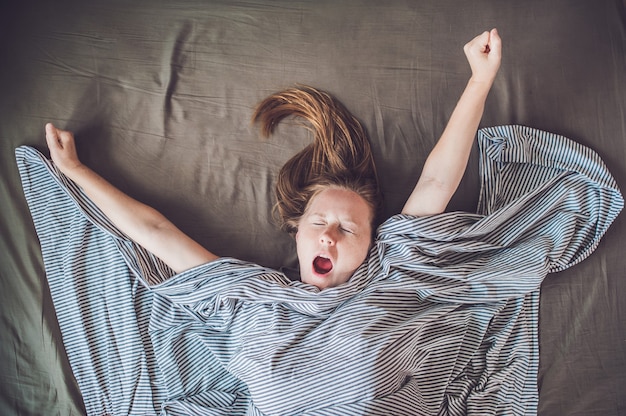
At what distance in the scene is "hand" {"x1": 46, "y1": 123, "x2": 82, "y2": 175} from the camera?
1228mm

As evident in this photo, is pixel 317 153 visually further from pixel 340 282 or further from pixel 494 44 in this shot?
pixel 494 44

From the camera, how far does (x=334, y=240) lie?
43.3 inches

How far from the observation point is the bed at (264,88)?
129cm

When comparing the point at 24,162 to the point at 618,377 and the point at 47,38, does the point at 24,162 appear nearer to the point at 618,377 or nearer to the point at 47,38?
the point at 47,38

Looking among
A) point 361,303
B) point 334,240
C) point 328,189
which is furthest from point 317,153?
point 361,303

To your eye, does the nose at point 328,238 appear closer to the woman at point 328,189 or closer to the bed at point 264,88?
the woman at point 328,189

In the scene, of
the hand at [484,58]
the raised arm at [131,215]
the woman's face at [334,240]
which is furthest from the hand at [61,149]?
the hand at [484,58]

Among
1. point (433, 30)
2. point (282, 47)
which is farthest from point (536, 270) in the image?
point (282, 47)

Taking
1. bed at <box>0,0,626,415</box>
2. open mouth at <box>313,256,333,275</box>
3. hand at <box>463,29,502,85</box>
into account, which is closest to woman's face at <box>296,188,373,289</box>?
open mouth at <box>313,256,333,275</box>

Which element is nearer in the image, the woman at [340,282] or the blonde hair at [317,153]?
the woman at [340,282]

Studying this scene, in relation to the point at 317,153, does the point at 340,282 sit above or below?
below

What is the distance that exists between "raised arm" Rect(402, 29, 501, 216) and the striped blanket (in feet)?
0.19

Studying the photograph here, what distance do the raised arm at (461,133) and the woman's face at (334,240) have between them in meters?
0.16

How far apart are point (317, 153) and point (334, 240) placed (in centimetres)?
28
